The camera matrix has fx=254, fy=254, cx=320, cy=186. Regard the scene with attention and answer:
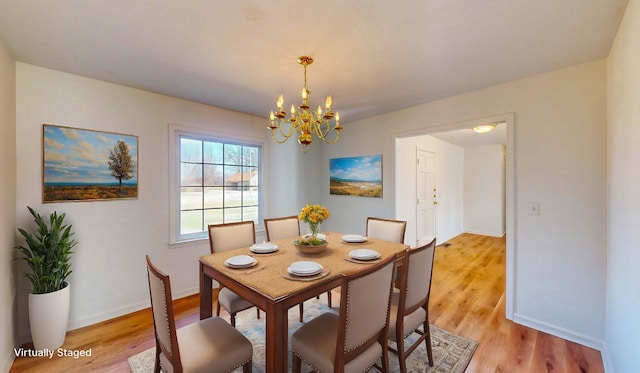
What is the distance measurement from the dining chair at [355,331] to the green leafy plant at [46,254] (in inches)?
84.2

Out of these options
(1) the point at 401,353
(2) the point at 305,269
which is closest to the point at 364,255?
(2) the point at 305,269

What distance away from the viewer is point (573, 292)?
2.22 metres

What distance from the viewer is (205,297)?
189 centimetres

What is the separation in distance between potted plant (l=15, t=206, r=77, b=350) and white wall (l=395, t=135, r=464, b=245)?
3628 millimetres

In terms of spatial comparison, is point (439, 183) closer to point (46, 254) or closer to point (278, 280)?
point (278, 280)

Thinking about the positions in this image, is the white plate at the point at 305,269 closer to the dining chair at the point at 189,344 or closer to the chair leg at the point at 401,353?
the dining chair at the point at 189,344

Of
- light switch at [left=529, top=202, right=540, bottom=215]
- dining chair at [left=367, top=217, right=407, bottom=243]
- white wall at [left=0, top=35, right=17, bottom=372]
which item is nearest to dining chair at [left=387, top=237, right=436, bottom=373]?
dining chair at [left=367, top=217, right=407, bottom=243]

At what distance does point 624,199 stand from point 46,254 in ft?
13.7

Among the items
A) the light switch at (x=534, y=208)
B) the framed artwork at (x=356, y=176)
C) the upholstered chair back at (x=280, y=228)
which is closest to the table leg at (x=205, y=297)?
the upholstered chair back at (x=280, y=228)

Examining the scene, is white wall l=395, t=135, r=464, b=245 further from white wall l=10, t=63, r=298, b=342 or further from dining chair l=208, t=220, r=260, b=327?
white wall l=10, t=63, r=298, b=342

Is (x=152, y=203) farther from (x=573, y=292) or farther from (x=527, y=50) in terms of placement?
(x=573, y=292)

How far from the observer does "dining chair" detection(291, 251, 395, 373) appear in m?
1.23

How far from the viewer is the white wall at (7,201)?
1832 millimetres

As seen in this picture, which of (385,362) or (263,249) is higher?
(263,249)
